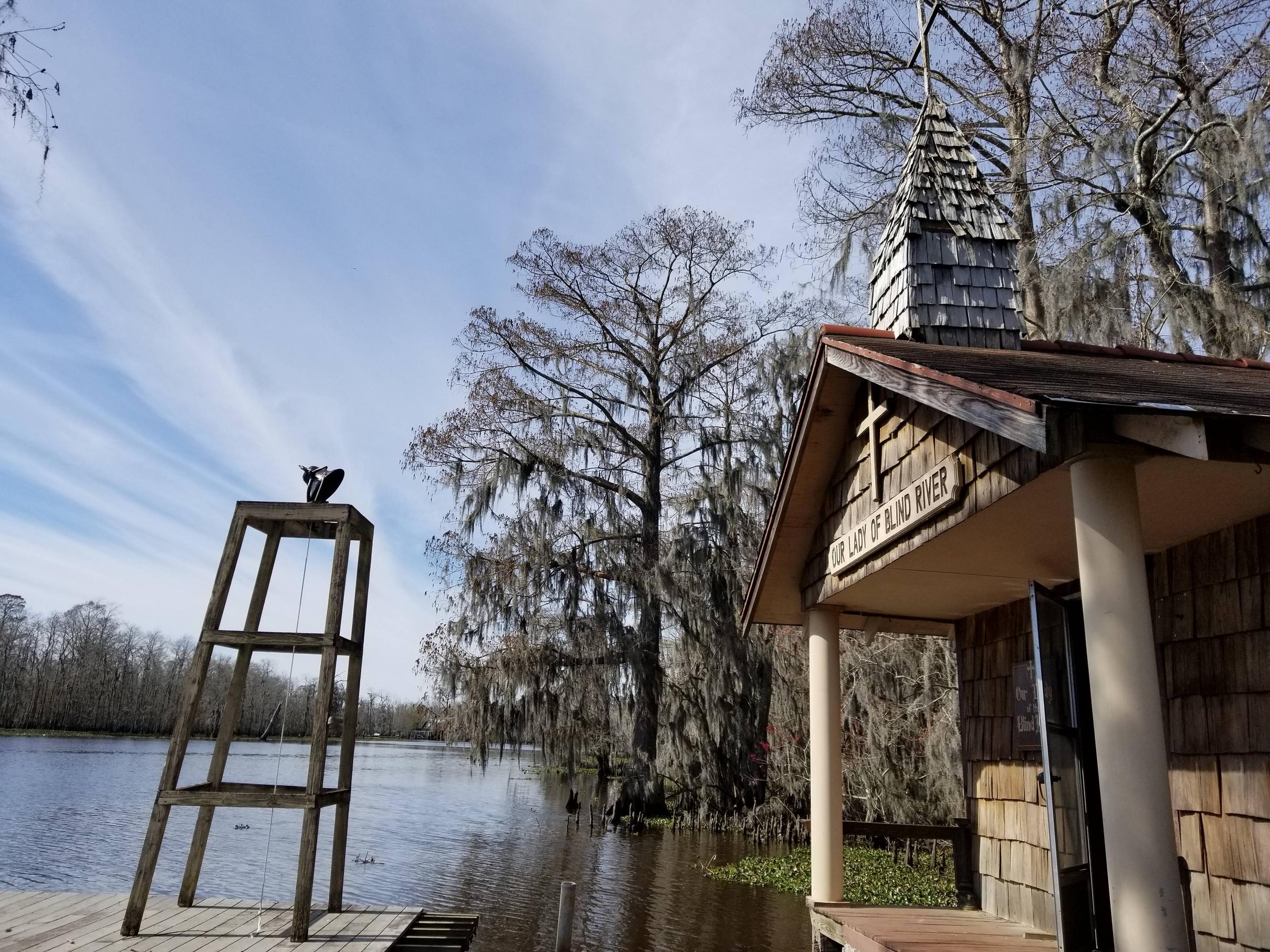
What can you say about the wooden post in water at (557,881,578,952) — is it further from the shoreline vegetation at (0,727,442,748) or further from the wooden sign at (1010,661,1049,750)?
the shoreline vegetation at (0,727,442,748)

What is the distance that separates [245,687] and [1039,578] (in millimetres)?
5335

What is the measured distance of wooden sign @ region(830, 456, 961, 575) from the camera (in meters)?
4.25

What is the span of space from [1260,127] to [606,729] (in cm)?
1417

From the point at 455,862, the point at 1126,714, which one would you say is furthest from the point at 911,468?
the point at 455,862

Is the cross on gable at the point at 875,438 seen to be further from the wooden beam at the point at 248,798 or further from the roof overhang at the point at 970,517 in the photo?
the wooden beam at the point at 248,798

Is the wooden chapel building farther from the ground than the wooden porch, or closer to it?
farther from the ground

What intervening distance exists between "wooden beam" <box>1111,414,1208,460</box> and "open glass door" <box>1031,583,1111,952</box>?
4.29ft

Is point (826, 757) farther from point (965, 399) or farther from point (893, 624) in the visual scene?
point (965, 399)

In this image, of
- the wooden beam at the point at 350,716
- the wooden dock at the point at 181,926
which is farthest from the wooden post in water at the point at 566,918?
the wooden beam at the point at 350,716

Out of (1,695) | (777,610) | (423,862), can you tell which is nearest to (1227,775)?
(777,610)

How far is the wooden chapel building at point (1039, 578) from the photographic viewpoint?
3.10 meters

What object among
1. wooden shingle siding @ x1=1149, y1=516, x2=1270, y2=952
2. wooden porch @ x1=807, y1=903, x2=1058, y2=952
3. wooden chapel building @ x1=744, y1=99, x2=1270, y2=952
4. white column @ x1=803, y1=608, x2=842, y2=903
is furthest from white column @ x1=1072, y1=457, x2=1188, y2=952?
white column @ x1=803, y1=608, x2=842, y2=903

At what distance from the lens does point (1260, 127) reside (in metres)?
10.7

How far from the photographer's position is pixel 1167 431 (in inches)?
118
